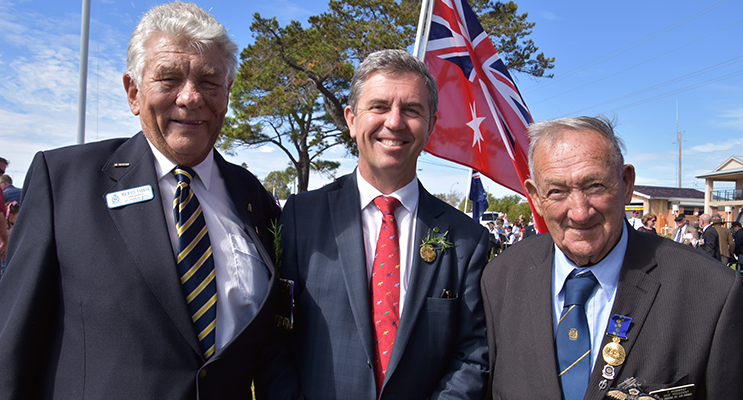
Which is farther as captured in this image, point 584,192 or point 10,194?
point 10,194

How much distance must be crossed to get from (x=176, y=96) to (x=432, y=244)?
1364mm

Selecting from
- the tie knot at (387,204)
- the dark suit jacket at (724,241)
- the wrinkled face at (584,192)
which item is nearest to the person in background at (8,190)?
the tie knot at (387,204)

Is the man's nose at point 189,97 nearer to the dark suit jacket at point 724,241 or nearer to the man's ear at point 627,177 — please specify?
the man's ear at point 627,177

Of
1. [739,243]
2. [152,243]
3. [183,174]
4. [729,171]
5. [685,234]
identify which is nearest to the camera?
[152,243]

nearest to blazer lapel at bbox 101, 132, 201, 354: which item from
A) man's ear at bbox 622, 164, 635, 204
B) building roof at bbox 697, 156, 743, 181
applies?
man's ear at bbox 622, 164, 635, 204

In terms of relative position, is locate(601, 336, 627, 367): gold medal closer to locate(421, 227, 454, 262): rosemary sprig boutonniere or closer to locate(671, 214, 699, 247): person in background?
locate(421, 227, 454, 262): rosemary sprig boutonniere

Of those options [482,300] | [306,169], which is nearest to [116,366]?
[482,300]

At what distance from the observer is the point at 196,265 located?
5.84 ft

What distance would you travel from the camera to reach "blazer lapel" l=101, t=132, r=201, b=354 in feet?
5.47

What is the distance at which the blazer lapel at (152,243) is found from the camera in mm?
1668

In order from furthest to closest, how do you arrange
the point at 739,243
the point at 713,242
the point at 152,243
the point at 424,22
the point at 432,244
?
the point at 739,243, the point at 713,242, the point at 424,22, the point at 432,244, the point at 152,243

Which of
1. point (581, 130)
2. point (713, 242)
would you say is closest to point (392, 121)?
point (581, 130)

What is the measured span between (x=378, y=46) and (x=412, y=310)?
1268 cm

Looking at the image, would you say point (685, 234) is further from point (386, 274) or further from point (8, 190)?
point (8, 190)
